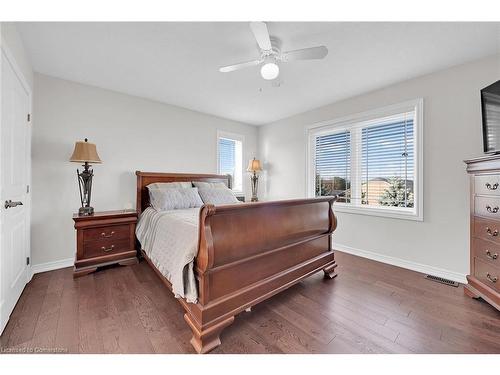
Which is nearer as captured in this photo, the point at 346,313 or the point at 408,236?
the point at 346,313

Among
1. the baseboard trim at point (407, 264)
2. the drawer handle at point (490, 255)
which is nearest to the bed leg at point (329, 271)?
the baseboard trim at point (407, 264)

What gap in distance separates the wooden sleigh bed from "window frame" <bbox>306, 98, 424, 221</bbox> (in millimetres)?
1238

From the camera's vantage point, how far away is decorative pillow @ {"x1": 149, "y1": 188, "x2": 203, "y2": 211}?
2.96 meters

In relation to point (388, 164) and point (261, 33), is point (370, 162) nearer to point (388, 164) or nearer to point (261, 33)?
point (388, 164)

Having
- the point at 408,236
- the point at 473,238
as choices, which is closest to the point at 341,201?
the point at 408,236

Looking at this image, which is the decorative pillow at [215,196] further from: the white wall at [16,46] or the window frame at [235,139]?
the white wall at [16,46]

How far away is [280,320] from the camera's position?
177 centimetres

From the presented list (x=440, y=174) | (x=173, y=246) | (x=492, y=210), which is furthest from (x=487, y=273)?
(x=173, y=246)

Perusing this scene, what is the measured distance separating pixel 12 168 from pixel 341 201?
13.6ft

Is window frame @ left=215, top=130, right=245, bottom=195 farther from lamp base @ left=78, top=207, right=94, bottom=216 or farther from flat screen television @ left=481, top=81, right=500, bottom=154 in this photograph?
flat screen television @ left=481, top=81, right=500, bottom=154

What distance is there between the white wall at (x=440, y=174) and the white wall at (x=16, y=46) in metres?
3.95

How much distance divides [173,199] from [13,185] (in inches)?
60.3
